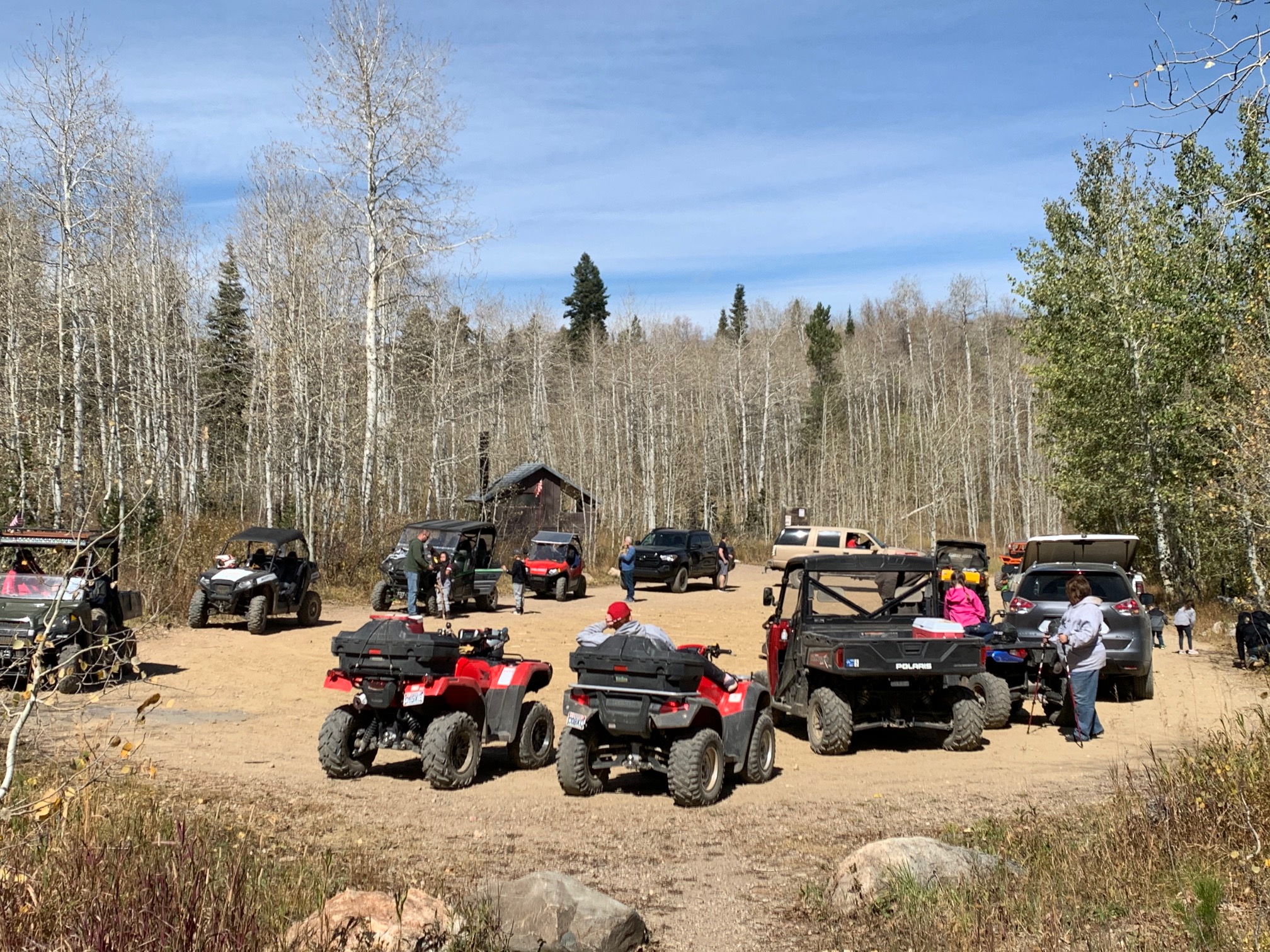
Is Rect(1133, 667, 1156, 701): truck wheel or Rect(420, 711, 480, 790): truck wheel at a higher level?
Rect(420, 711, 480, 790): truck wheel

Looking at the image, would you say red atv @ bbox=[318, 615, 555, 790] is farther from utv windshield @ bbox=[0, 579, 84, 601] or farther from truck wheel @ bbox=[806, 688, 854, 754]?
utv windshield @ bbox=[0, 579, 84, 601]

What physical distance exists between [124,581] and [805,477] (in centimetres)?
5505

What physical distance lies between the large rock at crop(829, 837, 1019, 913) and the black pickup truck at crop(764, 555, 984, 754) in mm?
3854

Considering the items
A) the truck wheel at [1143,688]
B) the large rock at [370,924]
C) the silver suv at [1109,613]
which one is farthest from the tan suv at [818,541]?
the large rock at [370,924]

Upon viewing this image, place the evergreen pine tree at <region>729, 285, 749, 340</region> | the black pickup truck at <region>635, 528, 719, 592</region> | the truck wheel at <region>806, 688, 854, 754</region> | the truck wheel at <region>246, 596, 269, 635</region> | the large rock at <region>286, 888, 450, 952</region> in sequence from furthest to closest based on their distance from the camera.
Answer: the evergreen pine tree at <region>729, 285, 749, 340</region>, the black pickup truck at <region>635, 528, 719, 592</region>, the truck wheel at <region>246, 596, 269, 635</region>, the truck wheel at <region>806, 688, 854, 754</region>, the large rock at <region>286, 888, 450, 952</region>

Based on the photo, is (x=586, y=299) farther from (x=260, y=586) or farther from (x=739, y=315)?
(x=260, y=586)

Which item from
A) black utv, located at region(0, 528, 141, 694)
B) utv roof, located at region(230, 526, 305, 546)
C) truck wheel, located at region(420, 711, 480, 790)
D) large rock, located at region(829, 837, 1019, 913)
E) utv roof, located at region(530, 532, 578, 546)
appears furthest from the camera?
utv roof, located at region(530, 532, 578, 546)

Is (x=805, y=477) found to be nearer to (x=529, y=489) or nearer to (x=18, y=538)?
(x=529, y=489)

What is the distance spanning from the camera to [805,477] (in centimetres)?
7056

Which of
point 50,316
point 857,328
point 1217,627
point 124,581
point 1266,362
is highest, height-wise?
point 857,328

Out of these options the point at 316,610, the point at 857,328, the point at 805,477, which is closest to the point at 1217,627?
the point at 316,610

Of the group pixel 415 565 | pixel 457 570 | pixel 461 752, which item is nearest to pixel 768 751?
pixel 461 752

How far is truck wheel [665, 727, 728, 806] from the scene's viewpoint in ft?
28.1

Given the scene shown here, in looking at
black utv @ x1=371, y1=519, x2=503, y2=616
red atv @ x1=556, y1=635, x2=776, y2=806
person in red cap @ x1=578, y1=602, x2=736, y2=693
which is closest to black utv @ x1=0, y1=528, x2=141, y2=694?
person in red cap @ x1=578, y1=602, x2=736, y2=693
